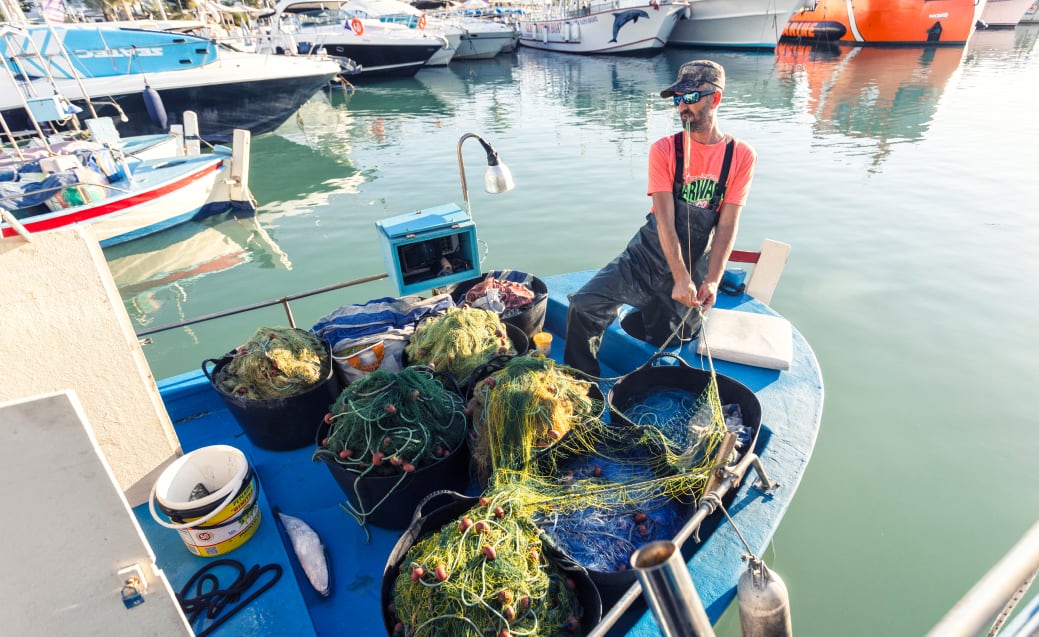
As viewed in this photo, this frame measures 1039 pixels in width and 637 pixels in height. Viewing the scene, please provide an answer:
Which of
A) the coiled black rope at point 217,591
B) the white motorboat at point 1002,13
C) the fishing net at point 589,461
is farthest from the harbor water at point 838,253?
the white motorboat at point 1002,13

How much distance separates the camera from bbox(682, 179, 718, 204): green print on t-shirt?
154 inches

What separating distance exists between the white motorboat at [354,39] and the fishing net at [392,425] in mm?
30888

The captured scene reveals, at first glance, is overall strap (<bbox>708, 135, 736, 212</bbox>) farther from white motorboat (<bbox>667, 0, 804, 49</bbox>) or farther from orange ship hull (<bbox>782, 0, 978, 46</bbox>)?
orange ship hull (<bbox>782, 0, 978, 46</bbox>)

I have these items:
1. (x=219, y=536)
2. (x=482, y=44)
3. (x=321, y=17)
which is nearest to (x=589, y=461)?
Result: (x=219, y=536)

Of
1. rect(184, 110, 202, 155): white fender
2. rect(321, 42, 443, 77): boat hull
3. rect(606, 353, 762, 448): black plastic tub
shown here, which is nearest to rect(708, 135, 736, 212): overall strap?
rect(606, 353, 762, 448): black plastic tub

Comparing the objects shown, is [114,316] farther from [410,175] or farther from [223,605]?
[410,175]

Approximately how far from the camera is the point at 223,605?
108 inches

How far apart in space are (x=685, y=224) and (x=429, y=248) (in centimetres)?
265

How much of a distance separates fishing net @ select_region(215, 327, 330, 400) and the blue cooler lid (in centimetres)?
144

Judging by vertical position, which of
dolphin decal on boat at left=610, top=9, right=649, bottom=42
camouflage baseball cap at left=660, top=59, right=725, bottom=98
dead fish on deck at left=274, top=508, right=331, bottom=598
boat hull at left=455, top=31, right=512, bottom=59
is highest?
dolphin decal on boat at left=610, top=9, right=649, bottom=42

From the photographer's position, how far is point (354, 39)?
30.4 m

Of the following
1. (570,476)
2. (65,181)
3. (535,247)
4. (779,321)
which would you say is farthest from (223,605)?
(65,181)

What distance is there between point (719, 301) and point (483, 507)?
11.5ft

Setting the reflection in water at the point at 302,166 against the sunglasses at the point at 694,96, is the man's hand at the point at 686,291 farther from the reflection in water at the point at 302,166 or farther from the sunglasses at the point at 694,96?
the reflection in water at the point at 302,166
